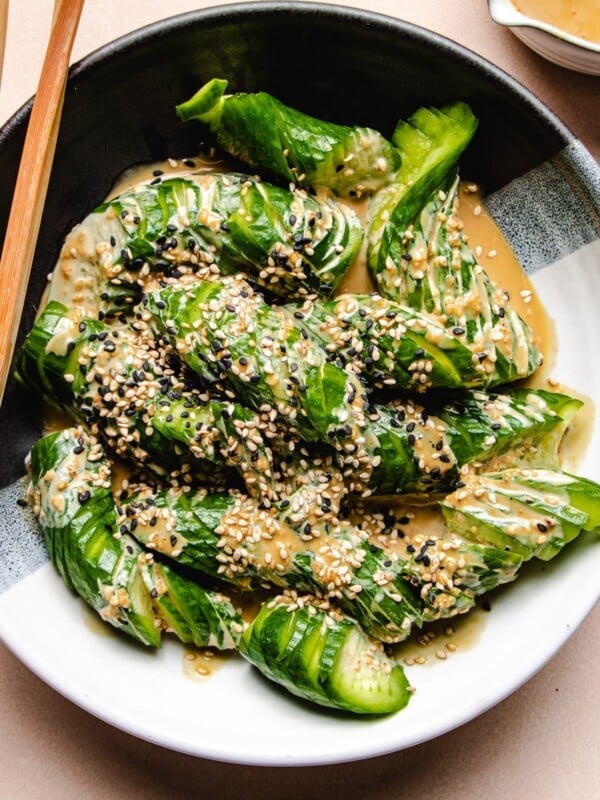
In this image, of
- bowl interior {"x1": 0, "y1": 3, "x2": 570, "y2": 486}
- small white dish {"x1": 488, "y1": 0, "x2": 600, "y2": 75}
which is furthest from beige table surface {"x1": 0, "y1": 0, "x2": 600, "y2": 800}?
bowl interior {"x1": 0, "y1": 3, "x2": 570, "y2": 486}

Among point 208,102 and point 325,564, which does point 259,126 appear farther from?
point 325,564

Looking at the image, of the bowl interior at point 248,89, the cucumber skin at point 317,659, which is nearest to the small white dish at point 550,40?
the bowl interior at point 248,89

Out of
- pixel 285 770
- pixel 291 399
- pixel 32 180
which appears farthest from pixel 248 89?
pixel 285 770

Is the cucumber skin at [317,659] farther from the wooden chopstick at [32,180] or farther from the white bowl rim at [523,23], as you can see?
the white bowl rim at [523,23]

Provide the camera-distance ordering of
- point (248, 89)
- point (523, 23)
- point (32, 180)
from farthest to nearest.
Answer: point (248, 89)
point (523, 23)
point (32, 180)

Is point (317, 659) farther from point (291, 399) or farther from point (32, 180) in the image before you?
point (32, 180)

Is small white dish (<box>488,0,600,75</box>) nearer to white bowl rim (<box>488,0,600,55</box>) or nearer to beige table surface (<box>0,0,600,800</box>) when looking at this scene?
white bowl rim (<box>488,0,600,55</box>)
